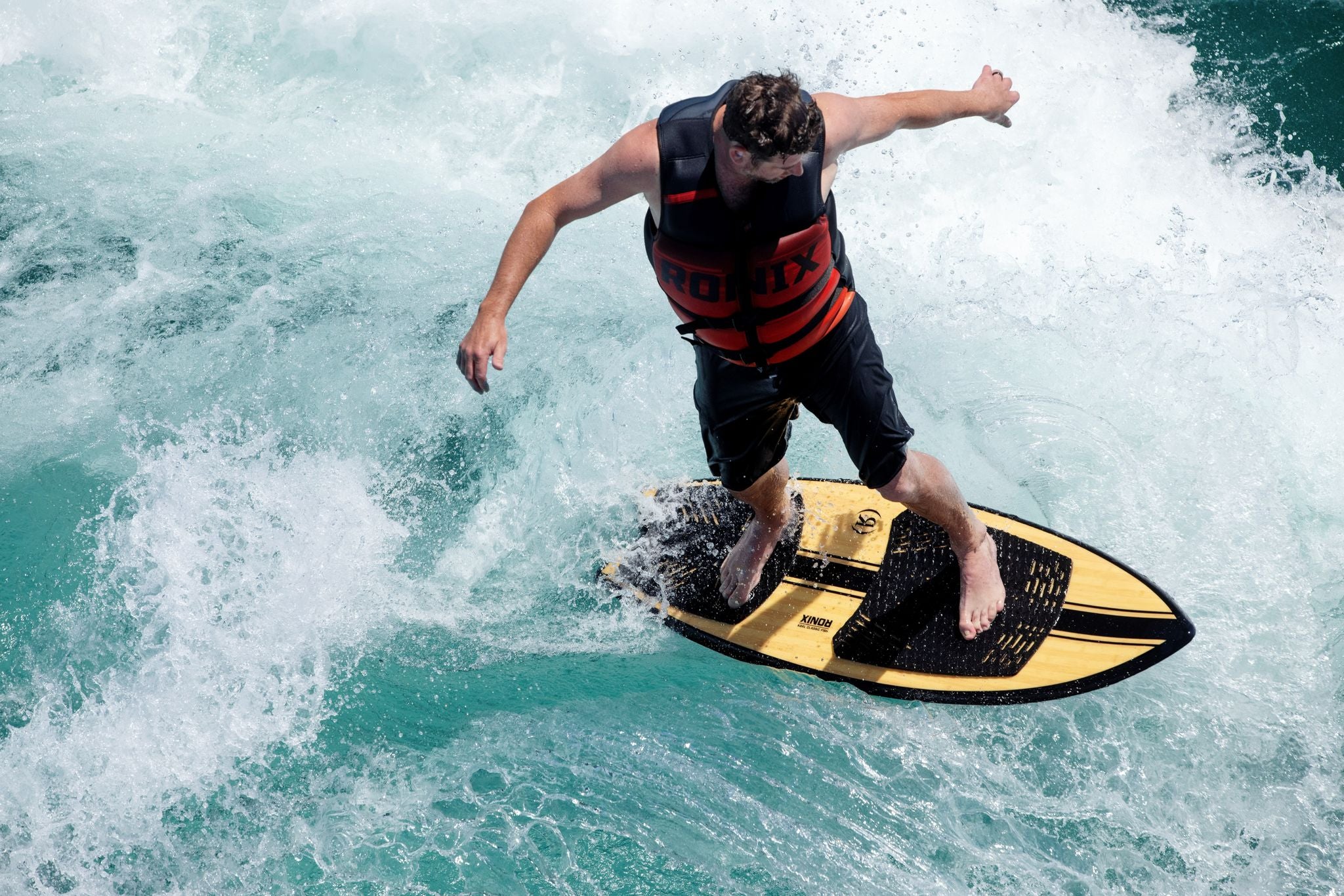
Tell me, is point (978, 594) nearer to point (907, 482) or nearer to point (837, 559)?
point (837, 559)

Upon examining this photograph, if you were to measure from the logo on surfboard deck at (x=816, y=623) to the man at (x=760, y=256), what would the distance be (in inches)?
29.8

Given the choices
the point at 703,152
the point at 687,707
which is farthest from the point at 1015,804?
the point at 703,152

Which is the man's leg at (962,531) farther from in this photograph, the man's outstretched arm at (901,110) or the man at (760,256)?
the man's outstretched arm at (901,110)

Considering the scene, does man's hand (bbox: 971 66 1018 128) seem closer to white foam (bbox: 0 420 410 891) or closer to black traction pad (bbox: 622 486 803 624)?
black traction pad (bbox: 622 486 803 624)

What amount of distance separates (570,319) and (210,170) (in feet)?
8.26

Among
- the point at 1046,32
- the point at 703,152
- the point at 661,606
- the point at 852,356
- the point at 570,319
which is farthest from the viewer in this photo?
the point at 1046,32

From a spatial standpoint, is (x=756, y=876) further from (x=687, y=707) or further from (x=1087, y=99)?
(x=1087, y=99)

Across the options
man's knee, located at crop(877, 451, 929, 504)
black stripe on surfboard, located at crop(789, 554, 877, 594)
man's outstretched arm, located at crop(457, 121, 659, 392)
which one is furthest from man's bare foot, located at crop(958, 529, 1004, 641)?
man's outstretched arm, located at crop(457, 121, 659, 392)

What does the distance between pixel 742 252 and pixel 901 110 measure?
0.67m

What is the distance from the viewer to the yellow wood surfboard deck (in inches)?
140

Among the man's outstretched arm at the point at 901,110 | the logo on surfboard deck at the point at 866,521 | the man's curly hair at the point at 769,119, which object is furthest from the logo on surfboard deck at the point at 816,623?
the man's curly hair at the point at 769,119

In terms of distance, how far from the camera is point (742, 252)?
A: 8.11 ft

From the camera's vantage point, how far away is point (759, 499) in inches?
139

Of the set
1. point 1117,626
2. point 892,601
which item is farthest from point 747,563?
point 1117,626
